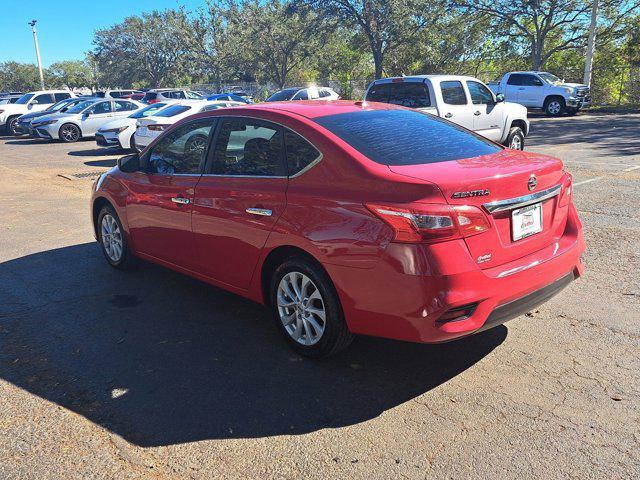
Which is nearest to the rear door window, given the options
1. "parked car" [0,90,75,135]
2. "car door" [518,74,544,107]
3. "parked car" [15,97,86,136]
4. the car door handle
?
the car door handle

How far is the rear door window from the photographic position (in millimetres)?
10852

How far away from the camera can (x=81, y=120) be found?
20.9 meters

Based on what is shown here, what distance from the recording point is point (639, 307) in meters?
4.30

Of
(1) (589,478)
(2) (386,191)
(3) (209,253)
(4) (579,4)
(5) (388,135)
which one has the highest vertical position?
(4) (579,4)

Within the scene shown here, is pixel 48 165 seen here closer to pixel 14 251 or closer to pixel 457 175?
pixel 14 251

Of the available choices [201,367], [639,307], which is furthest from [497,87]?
[201,367]

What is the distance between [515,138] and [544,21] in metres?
25.2

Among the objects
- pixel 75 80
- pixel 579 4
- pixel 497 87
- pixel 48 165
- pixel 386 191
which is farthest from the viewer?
pixel 75 80

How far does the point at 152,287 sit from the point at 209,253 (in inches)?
48.5

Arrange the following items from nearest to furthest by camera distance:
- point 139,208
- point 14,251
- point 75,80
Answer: point 139,208
point 14,251
point 75,80

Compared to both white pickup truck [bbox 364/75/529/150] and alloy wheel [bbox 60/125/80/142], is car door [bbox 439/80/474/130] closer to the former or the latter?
white pickup truck [bbox 364/75/529/150]

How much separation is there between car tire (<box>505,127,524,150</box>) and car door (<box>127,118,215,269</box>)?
30.2 feet

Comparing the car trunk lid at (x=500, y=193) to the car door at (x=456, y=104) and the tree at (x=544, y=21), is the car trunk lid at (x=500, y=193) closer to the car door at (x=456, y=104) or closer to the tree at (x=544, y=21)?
the car door at (x=456, y=104)

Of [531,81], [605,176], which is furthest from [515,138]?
[531,81]
